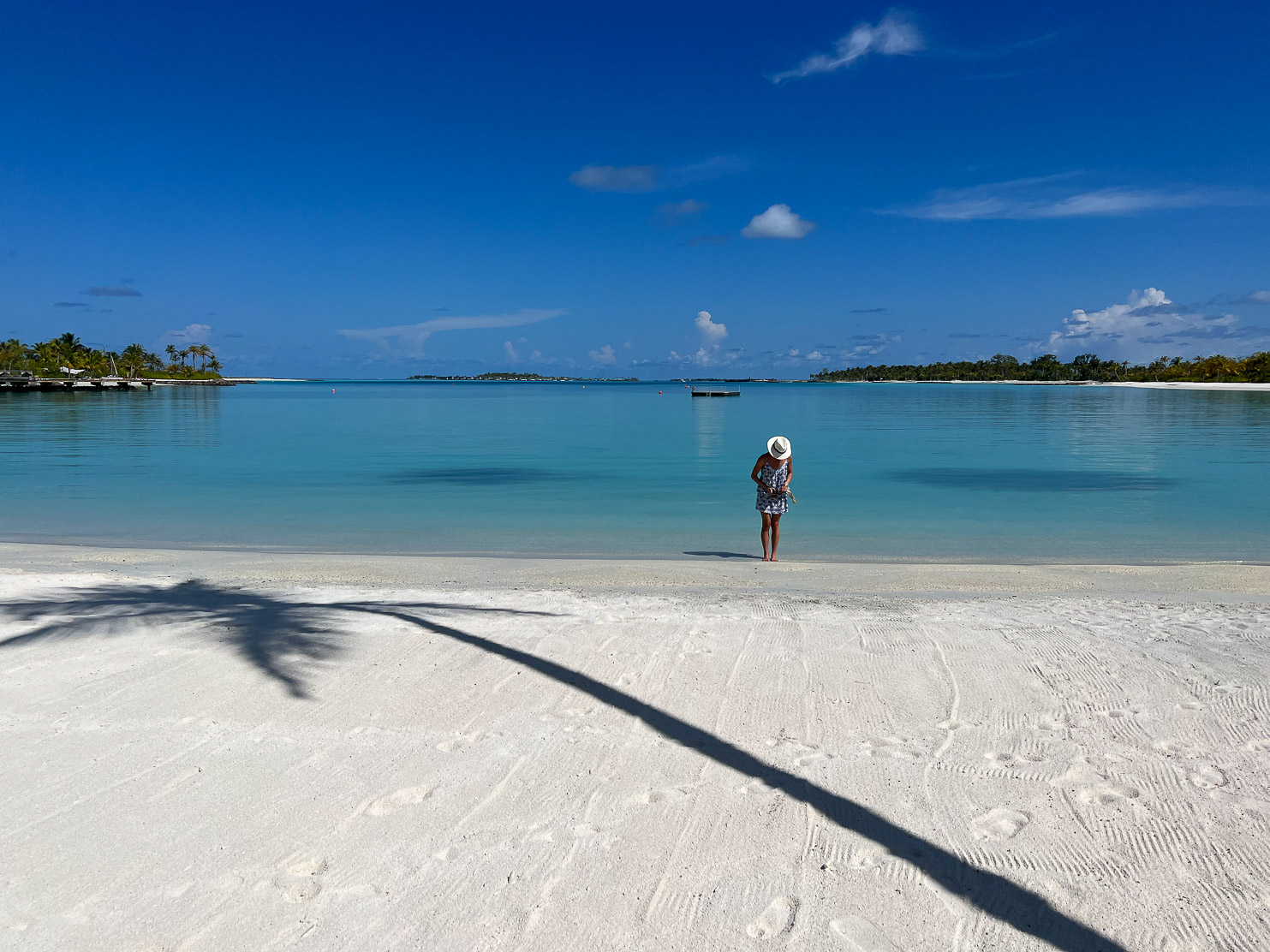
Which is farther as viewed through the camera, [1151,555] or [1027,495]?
[1027,495]

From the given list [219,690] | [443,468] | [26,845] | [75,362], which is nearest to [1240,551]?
[219,690]

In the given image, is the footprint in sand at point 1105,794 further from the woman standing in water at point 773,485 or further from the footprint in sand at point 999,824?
the woman standing in water at point 773,485

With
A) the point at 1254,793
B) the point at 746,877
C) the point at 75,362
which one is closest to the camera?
the point at 746,877

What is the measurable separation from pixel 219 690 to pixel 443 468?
67.5ft

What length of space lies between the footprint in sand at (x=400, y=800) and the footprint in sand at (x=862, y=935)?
2.10 m

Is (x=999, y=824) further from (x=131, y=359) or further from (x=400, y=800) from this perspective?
(x=131, y=359)

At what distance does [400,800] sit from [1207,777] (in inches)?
169

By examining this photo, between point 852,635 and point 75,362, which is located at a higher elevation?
point 75,362

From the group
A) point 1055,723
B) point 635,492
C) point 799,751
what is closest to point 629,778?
point 799,751

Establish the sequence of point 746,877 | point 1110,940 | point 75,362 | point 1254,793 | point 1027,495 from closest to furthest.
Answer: point 1110,940 < point 746,877 < point 1254,793 < point 1027,495 < point 75,362

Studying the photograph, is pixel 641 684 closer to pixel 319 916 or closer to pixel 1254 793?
pixel 319 916

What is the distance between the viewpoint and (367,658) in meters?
5.97

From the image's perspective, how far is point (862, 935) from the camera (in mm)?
3096

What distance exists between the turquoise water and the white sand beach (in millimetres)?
6412
